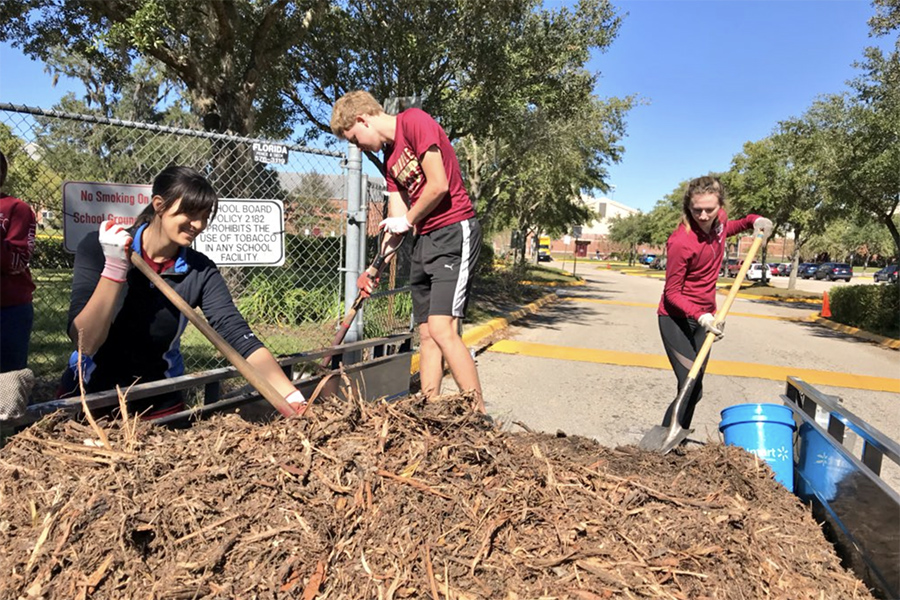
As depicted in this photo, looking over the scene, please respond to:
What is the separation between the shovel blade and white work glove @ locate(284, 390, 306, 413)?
1934 mm

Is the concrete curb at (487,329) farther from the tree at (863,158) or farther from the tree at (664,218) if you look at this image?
the tree at (664,218)

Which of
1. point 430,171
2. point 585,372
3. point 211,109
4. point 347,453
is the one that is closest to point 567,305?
point 585,372

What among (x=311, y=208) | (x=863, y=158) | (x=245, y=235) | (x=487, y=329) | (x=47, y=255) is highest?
(x=863, y=158)

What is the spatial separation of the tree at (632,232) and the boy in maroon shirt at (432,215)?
→ 58.8m

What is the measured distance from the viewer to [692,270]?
3637 mm

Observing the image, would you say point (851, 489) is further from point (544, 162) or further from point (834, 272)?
point (834, 272)

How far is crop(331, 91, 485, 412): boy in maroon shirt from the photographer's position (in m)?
2.96

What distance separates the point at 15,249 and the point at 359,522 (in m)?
2.73

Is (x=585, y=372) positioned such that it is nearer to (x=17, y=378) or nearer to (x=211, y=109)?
(x=17, y=378)

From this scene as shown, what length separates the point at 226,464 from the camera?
5.33ft

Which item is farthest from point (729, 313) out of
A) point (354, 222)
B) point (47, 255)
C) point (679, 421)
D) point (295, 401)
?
point (295, 401)

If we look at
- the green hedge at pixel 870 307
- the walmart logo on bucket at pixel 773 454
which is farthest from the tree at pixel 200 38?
the green hedge at pixel 870 307

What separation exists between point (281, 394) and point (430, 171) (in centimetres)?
141

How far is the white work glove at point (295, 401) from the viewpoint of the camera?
6.87 feet
